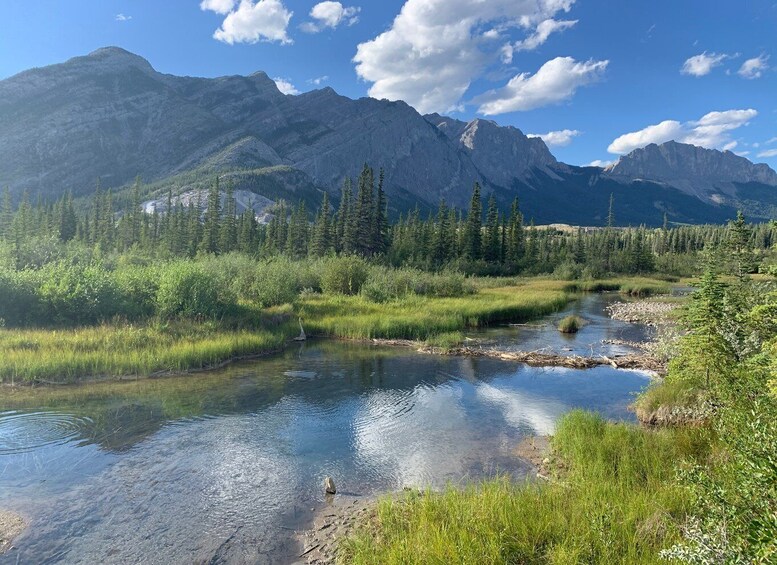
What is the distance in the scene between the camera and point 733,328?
12008 mm

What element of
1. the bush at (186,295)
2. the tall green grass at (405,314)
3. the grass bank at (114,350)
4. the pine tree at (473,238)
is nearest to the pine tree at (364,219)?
the pine tree at (473,238)

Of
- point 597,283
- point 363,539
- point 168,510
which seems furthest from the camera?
point 597,283

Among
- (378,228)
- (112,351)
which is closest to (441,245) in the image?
(378,228)

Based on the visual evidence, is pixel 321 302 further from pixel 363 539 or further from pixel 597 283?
pixel 597 283

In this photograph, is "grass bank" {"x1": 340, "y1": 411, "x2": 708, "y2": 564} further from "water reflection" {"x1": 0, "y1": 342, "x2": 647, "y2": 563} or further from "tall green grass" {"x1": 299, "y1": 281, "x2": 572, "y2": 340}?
"tall green grass" {"x1": 299, "y1": 281, "x2": 572, "y2": 340}

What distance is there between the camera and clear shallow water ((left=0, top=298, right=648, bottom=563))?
8703 mm


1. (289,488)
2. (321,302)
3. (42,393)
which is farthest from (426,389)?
(321,302)

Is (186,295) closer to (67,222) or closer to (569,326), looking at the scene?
(569,326)

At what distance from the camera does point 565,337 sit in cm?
3219

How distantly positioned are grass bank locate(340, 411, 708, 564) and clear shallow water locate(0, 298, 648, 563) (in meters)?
2.11

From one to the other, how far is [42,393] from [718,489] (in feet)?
64.6

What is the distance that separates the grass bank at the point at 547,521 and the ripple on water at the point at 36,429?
32.5ft

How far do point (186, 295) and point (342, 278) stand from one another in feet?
60.6

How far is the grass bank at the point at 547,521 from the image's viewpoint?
6137 mm
